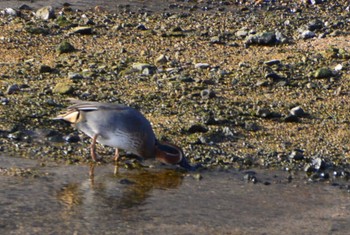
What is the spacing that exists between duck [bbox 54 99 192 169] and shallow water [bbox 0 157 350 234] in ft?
0.56

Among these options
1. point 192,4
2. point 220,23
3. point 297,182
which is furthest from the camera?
point 192,4

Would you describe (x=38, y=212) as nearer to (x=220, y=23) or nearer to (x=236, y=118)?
(x=236, y=118)

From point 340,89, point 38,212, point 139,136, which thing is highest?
point 340,89

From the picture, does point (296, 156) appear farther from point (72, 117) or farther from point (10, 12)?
point (10, 12)

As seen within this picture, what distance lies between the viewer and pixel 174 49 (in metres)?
12.1

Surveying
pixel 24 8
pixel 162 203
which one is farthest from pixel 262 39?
pixel 162 203

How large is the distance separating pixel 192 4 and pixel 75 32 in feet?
10.7

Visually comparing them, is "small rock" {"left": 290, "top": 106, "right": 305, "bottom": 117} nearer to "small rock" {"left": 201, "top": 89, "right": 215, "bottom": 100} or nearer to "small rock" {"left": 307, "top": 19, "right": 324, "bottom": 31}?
"small rock" {"left": 201, "top": 89, "right": 215, "bottom": 100}

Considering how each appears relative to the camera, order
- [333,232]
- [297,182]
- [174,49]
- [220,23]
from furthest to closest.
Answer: [220,23] < [174,49] < [297,182] < [333,232]

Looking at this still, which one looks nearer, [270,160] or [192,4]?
[270,160]

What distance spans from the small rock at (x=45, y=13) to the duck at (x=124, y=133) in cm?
573

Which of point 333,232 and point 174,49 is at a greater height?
point 174,49

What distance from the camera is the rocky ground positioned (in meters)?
8.56

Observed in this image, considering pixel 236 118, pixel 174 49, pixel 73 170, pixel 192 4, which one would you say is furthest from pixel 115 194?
pixel 192 4
